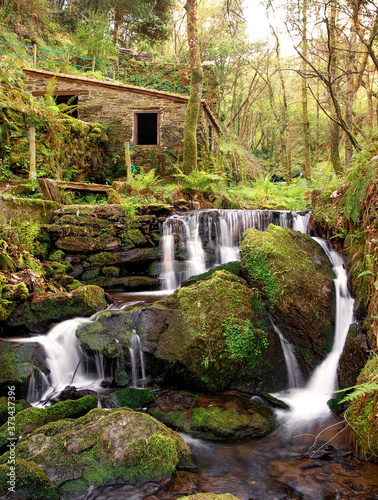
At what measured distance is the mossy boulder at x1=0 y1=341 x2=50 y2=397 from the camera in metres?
4.84

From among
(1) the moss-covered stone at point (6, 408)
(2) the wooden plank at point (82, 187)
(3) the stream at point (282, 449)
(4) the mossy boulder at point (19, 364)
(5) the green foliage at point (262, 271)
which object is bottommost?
(3) the stream at point (282, 449)

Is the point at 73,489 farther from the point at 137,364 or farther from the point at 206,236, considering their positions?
the point at 206,236

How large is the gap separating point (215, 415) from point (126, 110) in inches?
618

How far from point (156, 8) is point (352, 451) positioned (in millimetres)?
30473

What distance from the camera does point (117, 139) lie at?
17.0 m

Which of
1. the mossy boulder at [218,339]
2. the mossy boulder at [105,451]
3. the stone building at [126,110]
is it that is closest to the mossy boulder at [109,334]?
the mossy boulder at [218,339]

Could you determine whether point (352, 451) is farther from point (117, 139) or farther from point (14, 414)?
point (117, 139)

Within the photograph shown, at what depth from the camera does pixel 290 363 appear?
564 centimetres

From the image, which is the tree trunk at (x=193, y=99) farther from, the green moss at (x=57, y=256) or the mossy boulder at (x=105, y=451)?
the mossy boulder at (x=105, y=451)

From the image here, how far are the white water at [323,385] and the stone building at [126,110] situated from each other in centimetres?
1200

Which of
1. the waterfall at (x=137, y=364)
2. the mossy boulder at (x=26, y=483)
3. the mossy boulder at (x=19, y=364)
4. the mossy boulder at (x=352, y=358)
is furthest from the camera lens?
the waterfall at (x=137, y=364)

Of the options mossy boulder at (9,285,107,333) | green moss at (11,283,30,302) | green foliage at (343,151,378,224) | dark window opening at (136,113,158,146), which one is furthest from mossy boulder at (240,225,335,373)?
dark window opening at (136,113,158,146)

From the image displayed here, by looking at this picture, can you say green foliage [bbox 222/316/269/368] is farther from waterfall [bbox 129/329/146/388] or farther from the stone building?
the stone building

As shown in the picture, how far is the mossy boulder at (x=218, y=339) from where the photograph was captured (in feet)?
16.7
